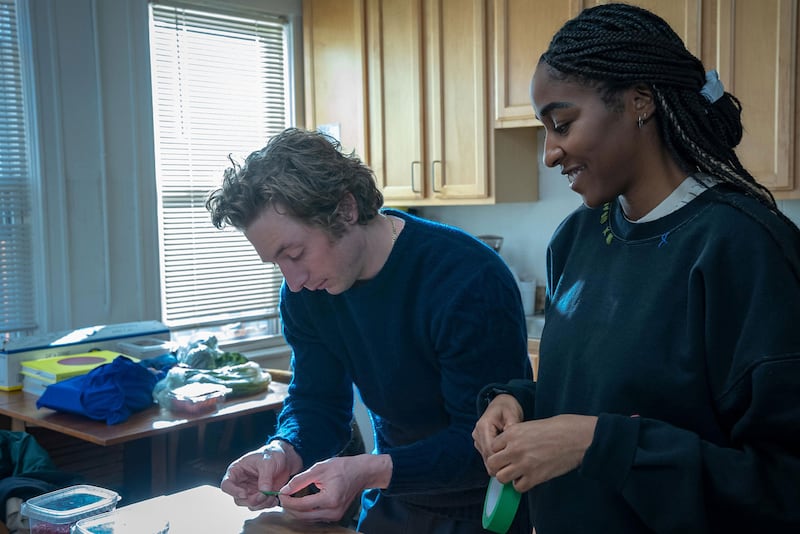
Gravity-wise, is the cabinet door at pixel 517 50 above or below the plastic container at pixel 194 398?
above

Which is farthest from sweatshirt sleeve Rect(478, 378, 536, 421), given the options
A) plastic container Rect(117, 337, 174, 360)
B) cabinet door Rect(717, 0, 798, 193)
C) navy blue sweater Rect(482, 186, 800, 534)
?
plastic container Rect(117, 337, 174, 360)

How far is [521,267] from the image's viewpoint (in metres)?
3.89

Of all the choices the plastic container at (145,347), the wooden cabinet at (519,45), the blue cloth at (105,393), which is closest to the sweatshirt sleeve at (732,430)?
the blue cloth at (105,393)

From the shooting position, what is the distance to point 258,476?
1.47m

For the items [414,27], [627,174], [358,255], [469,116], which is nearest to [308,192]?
[358,255]

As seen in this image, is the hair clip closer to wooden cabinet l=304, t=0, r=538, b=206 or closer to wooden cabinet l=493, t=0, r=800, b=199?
wooden cabinet l=493, t=0, r=800, b=199

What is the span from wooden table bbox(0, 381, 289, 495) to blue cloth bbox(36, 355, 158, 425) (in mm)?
30

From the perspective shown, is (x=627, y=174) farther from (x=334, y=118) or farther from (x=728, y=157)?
(x=334, y=118)

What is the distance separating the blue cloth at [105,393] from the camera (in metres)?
2.47

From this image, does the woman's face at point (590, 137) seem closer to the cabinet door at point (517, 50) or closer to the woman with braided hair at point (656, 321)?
the woman with braided hair at point (656, 321)

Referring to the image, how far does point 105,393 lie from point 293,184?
55.5 inches

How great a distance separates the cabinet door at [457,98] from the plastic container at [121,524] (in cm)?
246

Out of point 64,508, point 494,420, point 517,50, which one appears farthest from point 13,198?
point 494,420

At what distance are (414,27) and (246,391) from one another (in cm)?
192
